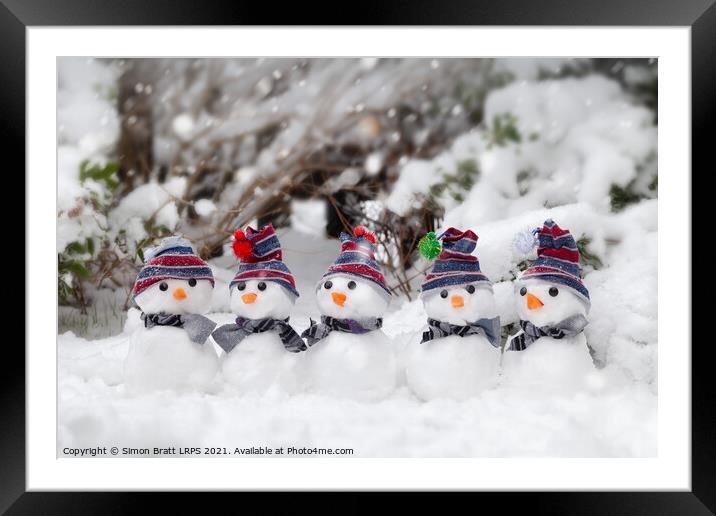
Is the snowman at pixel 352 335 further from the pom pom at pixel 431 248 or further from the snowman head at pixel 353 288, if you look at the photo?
the pom pom at pixel 431 248

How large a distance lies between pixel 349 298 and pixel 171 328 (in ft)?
1.96

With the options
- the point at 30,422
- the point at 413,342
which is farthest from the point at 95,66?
the point at 413,342

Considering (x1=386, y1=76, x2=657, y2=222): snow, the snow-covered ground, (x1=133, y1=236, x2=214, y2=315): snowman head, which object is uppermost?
(x1=386, y1=76, x2=657, y2=222): snow

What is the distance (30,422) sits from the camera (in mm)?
1884

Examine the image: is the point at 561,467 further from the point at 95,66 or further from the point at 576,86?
the point at 95,66

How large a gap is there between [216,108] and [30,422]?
138cm

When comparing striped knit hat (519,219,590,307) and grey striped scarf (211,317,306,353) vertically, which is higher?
striped knit hat (519,219,590,307)

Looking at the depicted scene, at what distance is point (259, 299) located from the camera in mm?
2191

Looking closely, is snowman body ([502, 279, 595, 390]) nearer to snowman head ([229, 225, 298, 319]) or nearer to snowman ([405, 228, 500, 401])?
snowman ([405, 228, 500, 401])

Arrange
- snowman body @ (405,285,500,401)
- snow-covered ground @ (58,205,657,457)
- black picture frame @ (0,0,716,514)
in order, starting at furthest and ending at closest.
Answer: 1. snowman body @ (405,285,500,401)
2. snow-covered ground @ (58,205,657,457)
3. black picture frame @ (0,0,716,514)

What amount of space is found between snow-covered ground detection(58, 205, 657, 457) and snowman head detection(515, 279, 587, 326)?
23 cm

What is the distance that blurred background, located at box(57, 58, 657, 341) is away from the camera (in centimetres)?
243

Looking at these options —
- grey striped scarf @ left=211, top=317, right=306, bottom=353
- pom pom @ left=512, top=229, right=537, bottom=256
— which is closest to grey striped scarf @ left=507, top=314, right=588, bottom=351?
pom pom @ left=512, top=229, right=537, bottom=256

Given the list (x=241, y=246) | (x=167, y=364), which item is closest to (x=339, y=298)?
(x=241, y=246)
